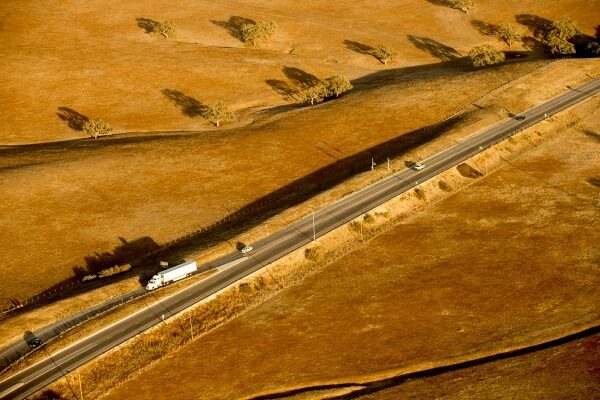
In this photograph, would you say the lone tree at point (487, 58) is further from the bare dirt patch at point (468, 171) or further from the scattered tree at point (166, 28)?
the scattered tree at point (166, 28)

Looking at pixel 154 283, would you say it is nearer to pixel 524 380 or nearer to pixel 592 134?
pixel 524 380

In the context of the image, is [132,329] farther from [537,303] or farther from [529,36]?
[529,36]

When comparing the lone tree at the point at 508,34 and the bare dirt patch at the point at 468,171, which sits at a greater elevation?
the lone tree at the point at 508,34

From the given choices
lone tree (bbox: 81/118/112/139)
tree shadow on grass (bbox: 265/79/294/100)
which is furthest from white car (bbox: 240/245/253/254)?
tree shadow on grass (bbox: 265/79/294/100)

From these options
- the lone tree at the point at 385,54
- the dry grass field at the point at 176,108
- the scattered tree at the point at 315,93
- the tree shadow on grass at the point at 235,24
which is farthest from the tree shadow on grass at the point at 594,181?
the tree shadow on grass at the point at 235,24

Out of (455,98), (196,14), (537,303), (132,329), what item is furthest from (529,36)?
(132,329)

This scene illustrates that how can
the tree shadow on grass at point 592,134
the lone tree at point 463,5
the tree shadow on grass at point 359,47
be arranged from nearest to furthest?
the tree shadow on grass at point 592,134, the tree shadow on grass at point 359,47, the lone tree at point 463,5
